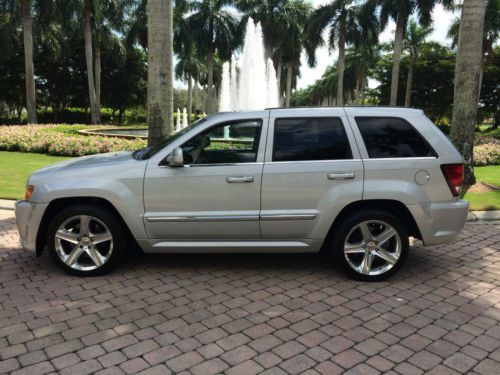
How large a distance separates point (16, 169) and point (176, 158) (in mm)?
9117

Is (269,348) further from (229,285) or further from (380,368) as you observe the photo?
(229,285)

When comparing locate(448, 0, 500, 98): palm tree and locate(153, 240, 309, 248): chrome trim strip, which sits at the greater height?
locate(448, 0, 500, 98): palm tree

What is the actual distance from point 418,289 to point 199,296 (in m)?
2.23

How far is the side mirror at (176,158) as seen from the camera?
440cm

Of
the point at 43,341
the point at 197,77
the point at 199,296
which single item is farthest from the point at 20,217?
the point at 197,77

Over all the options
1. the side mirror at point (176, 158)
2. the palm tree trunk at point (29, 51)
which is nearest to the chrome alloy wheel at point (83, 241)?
the side mirror at point (176, 158)

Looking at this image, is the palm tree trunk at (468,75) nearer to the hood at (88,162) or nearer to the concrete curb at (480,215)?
the concrete curb at (480,215)

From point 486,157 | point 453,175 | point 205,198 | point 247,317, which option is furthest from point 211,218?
point 486,157

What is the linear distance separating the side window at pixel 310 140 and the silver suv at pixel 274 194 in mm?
11

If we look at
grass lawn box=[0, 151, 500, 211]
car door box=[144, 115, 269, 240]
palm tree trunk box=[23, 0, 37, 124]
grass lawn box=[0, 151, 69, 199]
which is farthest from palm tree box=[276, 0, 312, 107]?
car door box=[144, 115, 269, 240]

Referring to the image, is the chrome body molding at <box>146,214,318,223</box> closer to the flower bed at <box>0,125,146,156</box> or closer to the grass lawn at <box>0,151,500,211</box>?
the grass lawn at <box>0,151,500,211</box>

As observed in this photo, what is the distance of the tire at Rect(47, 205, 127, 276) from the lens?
4617mm

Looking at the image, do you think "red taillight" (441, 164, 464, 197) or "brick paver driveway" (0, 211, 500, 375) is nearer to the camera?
"brick paver driveway" (0, 211, 500, 375)

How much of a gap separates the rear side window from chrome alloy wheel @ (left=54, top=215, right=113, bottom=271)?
2.89m
